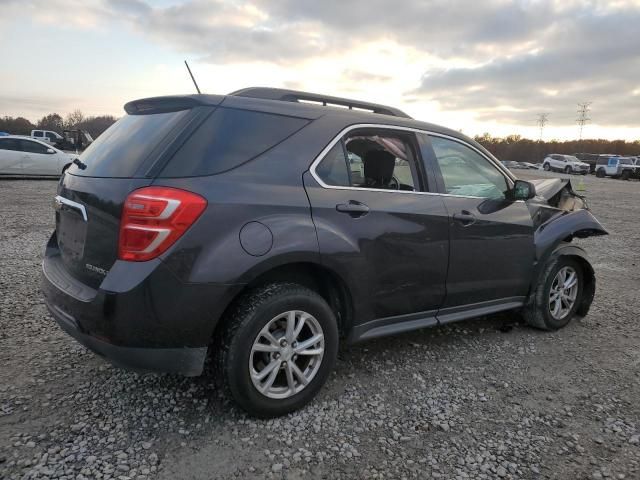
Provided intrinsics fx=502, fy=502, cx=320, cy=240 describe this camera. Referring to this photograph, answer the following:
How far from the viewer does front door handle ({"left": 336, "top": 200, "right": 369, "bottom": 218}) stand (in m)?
3.01

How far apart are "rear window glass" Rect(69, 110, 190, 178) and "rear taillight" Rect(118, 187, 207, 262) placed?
0.26m

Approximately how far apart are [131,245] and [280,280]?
2.79 ft

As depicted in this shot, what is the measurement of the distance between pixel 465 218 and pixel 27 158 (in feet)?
55.8

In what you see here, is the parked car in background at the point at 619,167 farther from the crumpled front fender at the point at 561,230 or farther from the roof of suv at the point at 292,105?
the roof of suv at the point at 292,105

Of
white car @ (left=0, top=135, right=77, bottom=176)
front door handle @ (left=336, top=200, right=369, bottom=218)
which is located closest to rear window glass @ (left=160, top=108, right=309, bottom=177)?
front door handle @ (left=336, top=200, right=369, bottom=218)

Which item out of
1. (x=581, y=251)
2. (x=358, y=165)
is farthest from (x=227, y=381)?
(x=581, y=251)

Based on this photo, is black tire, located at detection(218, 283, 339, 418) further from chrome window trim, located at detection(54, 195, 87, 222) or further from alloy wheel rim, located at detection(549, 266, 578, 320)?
alloy wheel rim, located at detection(549, 266, 578, 320)

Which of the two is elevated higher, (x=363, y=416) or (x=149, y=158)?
(x=149, y=158)

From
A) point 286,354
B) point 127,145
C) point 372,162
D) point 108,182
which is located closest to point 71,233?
point 108,182

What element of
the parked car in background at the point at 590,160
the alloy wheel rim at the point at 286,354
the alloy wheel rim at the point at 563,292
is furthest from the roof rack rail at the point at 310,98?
the parked car in background at the point at 590,160

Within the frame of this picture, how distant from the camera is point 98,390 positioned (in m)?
3.09

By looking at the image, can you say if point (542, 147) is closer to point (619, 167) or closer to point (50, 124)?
point (619, 167)

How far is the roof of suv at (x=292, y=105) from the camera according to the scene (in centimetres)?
285

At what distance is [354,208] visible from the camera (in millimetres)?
3062
